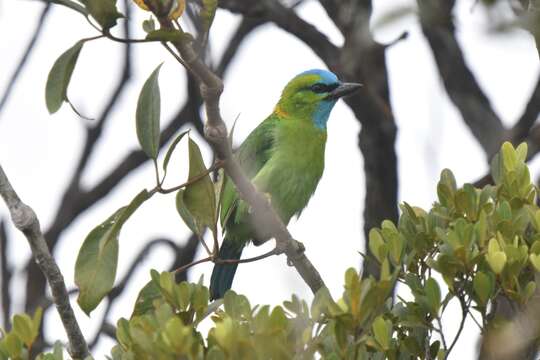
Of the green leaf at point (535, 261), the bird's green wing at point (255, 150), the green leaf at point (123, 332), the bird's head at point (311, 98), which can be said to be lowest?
the green leaf at point (535, 261)

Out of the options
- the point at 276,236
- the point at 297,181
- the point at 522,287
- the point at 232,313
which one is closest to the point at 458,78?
the point at 297,181

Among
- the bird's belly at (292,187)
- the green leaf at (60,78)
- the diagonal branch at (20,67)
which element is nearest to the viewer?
the green leaf at (60,78)

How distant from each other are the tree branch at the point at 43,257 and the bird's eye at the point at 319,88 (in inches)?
130

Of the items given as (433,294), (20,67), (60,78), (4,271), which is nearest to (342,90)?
(20,67)

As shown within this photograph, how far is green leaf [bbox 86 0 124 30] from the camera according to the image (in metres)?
2.16

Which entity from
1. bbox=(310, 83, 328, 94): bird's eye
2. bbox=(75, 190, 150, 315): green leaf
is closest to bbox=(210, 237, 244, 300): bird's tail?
bbox=(310, 83, 328, 94): bird's eye

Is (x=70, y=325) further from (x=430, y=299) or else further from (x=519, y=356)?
(x=519, y=356)

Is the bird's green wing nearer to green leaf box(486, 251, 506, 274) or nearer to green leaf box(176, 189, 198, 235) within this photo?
green leaf box(176, 189, 198, 235)

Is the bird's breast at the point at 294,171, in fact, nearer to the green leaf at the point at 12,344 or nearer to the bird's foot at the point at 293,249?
the bird's foot at the point at 293,249

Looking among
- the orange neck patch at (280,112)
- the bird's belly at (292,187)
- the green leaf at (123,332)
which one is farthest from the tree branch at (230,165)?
the orange neck patch at (280,112)

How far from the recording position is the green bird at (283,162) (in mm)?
5078

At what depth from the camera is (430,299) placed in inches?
99.3

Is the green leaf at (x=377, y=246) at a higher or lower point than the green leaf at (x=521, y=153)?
lower

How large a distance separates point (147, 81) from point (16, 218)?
1.54 ft
